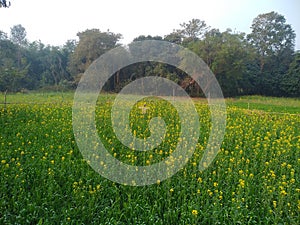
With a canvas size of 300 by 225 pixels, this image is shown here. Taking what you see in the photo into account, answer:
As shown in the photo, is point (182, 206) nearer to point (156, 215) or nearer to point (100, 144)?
point (156, 215)

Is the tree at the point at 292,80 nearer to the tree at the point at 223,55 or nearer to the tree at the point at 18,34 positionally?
the tree at the point at 223,55

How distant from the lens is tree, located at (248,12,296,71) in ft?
132

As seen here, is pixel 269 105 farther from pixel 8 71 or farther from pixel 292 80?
pixel 8 71

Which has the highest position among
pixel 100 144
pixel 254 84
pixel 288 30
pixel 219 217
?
pixel 288 30

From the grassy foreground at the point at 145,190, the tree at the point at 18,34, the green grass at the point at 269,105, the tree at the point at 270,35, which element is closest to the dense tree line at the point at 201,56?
the tree at the point at 270,35

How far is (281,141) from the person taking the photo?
7.93m

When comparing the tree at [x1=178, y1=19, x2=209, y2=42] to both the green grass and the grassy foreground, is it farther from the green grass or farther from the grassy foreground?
the grassy foreground

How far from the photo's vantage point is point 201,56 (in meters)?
27.1

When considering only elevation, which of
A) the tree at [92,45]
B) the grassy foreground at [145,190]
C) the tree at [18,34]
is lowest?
the grassy foreground at [145,190]

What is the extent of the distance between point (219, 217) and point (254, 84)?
3458 centimetres

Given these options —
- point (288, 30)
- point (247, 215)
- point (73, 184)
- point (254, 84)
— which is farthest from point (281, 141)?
point (288, 30)

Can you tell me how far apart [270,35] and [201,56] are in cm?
1947

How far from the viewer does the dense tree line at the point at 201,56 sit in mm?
28125

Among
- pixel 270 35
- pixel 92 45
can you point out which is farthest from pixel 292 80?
pixel 92 45
